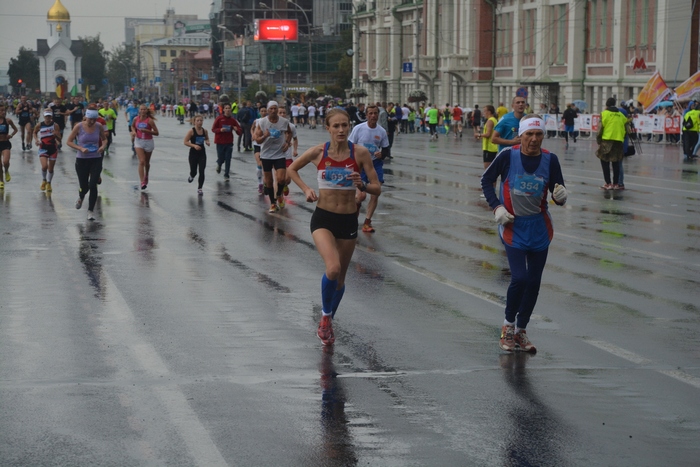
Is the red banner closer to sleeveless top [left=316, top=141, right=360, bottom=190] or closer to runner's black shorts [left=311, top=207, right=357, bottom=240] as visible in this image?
sleeveless top [left=316, top=141, right=360, bottom=190]

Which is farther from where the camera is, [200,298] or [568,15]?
[568,15]

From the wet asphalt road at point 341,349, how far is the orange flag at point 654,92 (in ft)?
84.2

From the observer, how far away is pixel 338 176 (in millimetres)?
9242

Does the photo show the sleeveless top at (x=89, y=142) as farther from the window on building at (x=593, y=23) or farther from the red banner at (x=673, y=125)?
the window on building at (x=593, y=23)

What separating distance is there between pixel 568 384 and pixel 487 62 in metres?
67.9

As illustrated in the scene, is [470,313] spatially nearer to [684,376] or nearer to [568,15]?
[684,376]

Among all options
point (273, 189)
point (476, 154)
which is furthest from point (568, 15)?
point (273, 189)

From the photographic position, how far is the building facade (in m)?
51.6

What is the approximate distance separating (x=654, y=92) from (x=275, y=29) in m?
115

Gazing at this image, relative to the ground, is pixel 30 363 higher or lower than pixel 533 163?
Result: lower

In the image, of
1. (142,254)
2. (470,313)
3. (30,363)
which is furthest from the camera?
(142,254)

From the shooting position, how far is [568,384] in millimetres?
7777

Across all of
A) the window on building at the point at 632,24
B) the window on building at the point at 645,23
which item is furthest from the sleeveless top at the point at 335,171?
the window on building at the point at 632,24

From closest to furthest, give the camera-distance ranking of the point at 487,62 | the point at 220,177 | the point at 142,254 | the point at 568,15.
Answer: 1. the point at 142,254
2. the point at 220,177
3. the point at 568,15
4. the point at 487,62
